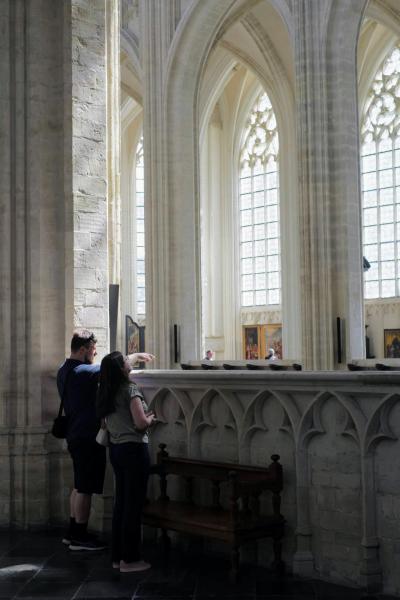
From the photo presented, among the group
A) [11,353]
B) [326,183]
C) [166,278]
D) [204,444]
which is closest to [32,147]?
[11,353]

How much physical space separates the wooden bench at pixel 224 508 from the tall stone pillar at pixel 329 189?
902cm

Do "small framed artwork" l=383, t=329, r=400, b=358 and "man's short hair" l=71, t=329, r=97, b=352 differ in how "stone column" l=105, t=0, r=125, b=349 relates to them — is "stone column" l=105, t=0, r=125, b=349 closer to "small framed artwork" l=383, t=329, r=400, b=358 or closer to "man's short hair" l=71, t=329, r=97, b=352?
"man's short hair" l=71, t=329, r=97, b=352

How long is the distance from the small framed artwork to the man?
52.6 ft

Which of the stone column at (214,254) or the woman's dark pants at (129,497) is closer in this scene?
the woman's dark pants at (129,497)

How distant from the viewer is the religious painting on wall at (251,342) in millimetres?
24812

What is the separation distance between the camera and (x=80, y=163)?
6.35m

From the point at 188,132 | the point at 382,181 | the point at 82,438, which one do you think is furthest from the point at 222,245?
the point at 82,438

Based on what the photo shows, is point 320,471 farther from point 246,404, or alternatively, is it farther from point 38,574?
point 38,574

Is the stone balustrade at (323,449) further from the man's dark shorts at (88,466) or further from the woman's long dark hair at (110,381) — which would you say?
the woman's long dark hair at (110,381)

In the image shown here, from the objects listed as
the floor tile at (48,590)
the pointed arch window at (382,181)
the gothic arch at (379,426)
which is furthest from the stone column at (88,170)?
the pointed arch window at (382,181)

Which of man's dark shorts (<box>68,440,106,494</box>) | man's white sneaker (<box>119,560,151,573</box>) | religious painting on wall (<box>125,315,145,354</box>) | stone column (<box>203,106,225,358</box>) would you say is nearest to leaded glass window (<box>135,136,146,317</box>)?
stone column (<box>203,106,225,358</box>)

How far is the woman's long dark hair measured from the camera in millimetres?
4824

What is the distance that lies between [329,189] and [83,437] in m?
9.88

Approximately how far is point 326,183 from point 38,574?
1073 cm
